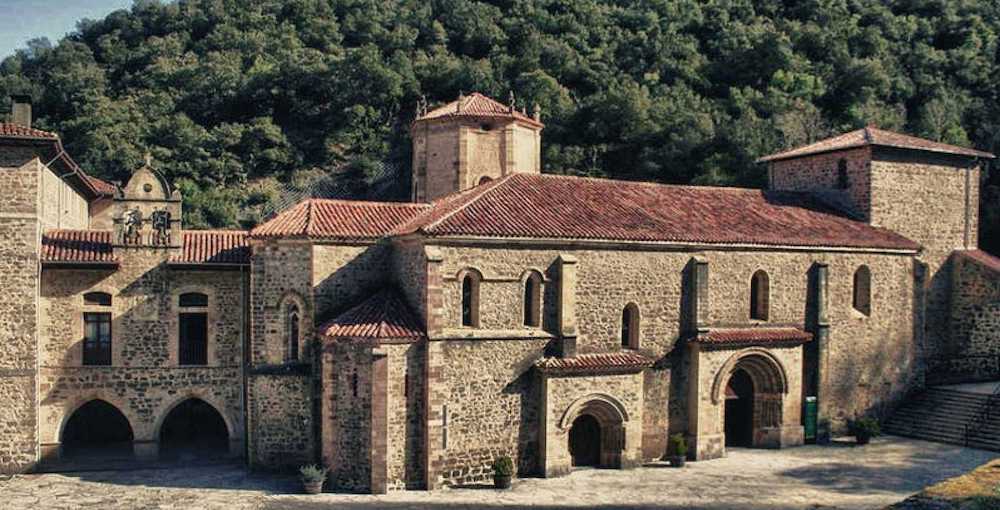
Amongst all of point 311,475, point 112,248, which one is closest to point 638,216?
point 311,475

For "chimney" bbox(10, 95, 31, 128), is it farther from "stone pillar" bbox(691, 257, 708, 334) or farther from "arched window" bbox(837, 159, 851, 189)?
"arched window" bbox(837, 159, 851, 189)

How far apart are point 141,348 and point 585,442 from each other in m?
13.7

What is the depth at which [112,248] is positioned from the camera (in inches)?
931

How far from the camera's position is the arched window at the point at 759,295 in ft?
83.6

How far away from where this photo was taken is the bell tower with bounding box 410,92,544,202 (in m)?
28.2

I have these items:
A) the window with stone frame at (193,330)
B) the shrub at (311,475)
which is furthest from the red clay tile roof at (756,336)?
the window with stone frame at (193,330)

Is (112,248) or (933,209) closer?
(112,248)

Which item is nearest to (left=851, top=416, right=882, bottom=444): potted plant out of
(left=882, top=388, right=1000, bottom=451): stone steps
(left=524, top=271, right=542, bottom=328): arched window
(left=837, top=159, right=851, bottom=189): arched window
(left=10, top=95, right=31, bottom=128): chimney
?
(left=882, top=388, right=1000, bottom=451): stone steps

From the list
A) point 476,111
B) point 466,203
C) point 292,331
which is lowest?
point 292,331

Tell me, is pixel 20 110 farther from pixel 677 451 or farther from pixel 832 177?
pixel 832 177

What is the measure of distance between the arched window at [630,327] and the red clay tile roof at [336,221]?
7.16 m

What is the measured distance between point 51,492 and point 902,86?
196ft

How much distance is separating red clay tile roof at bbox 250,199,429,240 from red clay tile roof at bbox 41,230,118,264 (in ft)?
16.1

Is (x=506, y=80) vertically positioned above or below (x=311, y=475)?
above
